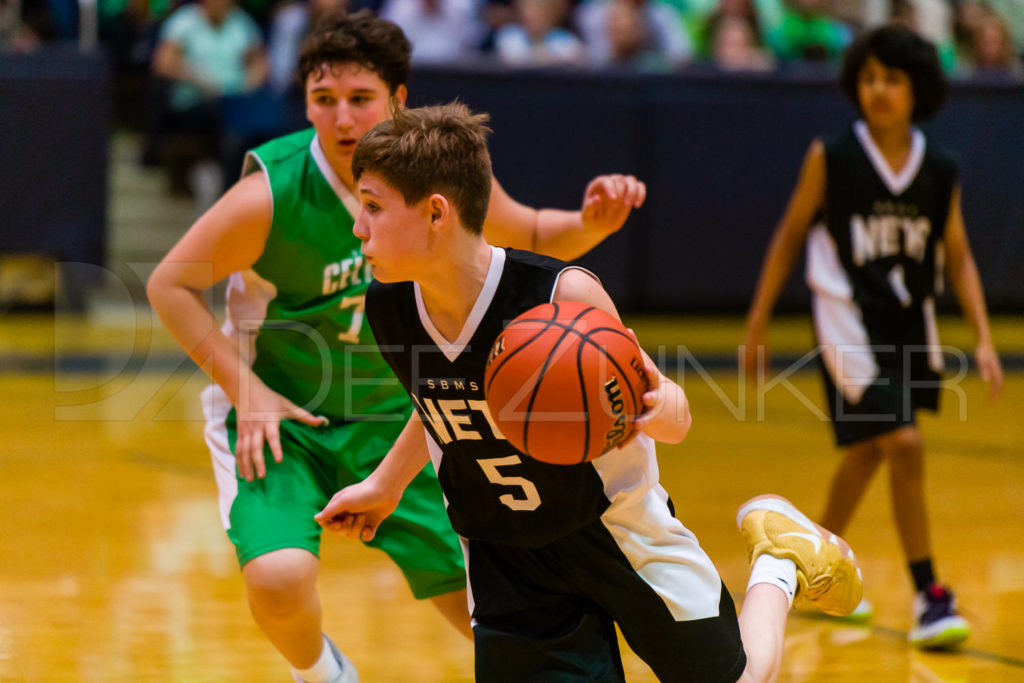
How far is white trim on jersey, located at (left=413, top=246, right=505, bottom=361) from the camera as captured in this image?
2701 mm

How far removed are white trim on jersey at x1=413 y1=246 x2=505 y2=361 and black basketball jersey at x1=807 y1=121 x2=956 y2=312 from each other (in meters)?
2.29

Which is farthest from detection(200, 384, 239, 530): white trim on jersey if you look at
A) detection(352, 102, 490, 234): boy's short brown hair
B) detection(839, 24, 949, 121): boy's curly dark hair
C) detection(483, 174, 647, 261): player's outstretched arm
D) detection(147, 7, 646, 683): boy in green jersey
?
detection(839, 24, 949, 121): boy's curly dark hair

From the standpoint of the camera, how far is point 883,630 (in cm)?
439

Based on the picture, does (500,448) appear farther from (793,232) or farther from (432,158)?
(793,232)

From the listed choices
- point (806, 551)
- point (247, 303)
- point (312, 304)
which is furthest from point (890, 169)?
point (247, 303)

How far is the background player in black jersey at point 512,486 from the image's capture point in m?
2.65

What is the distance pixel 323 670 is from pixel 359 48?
1682mm

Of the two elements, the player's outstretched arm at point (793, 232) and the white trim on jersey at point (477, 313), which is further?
the player's outstretched arm at point (793, 232)

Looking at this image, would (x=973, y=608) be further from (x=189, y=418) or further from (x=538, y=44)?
(x=538, y=44)

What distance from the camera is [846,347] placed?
4590 millimetres

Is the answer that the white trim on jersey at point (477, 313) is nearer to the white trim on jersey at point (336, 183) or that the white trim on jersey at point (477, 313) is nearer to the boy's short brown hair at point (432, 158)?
the boy's short brown hair at point (432, 158)

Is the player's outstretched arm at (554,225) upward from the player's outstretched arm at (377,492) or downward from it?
upward

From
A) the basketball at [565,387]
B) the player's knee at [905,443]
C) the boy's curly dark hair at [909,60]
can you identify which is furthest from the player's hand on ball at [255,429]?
the boy's curly dark hair at [909,60]

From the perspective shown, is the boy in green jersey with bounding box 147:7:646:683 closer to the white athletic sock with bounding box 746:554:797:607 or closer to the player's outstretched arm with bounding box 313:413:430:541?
the player's outstretched arm with bounding box 313:413:430:541
